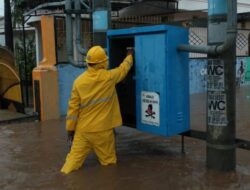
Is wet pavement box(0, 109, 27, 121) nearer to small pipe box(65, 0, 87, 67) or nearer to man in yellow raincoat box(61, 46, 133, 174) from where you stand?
small pipe box(65, 0, 87, 67)

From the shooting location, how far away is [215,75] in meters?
5.33

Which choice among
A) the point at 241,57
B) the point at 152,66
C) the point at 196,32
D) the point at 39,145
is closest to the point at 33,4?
the point at 196,32

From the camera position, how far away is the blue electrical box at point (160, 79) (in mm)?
5645

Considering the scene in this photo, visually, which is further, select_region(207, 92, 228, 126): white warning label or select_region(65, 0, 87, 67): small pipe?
select_region(65, 0, 87, 67): small pipe

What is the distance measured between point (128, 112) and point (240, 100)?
6.10 m

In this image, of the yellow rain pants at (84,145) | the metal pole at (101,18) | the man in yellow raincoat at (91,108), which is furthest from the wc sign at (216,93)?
the metal pole at (101,18)

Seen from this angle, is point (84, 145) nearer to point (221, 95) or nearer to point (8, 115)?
point (221, 95)

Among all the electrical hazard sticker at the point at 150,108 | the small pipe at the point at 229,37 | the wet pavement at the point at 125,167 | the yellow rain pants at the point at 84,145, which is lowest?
the wet pavement at the point at 125,167

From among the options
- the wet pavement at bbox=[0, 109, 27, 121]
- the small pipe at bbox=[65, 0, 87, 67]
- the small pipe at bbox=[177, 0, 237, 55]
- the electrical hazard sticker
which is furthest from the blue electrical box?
the wet pavement at bbox=[0, 109, 27, 121]

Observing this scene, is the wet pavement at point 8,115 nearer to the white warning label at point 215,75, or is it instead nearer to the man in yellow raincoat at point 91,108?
the man in yellow raincoat at point 91,108

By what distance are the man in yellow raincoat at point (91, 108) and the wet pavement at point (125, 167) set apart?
0.31m

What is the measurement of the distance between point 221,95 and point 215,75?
244 millimetres

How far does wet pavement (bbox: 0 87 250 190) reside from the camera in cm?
518

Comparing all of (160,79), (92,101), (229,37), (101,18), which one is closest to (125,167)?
(92,101)
